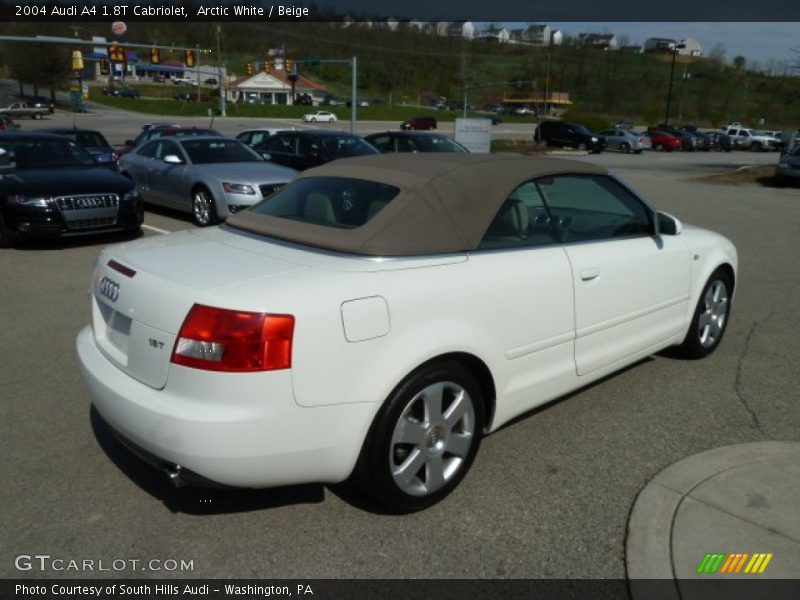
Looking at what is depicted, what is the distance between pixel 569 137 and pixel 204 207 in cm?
3561

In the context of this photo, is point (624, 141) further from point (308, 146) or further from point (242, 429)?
point (242, 429)

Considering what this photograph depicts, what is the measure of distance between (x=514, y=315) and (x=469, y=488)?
34.1 inches

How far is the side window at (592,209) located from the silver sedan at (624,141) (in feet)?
141

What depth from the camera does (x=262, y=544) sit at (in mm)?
2842

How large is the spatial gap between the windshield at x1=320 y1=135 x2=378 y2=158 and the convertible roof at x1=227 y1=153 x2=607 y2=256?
9.93 meters

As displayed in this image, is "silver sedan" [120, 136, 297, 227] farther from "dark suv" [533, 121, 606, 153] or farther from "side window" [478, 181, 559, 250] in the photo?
"dark suv" [533, 121, 606, 153]

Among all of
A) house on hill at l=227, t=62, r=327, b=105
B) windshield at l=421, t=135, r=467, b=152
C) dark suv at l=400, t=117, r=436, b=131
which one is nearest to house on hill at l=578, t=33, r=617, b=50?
house on hill at l=227, t=62, r=327, b=105

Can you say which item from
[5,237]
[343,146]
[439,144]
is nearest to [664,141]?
[439,144]

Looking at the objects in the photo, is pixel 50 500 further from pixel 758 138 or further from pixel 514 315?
pixel 758 138

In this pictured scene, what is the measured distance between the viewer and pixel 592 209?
441 cm

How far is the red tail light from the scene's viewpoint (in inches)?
100

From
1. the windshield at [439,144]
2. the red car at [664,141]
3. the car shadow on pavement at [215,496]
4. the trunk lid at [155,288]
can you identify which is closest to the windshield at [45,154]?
the trunk lid at [155,288]

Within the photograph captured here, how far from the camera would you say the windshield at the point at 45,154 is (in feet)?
31.0
